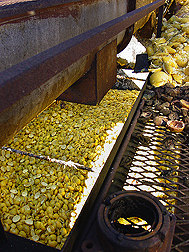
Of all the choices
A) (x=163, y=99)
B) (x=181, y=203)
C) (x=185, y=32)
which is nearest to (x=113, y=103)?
(x=163, y=99)

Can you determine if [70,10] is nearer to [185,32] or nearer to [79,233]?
[79,233]

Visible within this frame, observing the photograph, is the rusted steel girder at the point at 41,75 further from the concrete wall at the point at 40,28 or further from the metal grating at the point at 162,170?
the metal grating at the point at 162,170

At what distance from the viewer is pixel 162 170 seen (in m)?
2.31

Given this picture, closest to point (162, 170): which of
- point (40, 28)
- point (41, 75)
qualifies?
point (40, 28)

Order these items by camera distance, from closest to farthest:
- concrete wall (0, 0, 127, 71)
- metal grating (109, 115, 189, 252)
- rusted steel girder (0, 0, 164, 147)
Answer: rusted steel girder (0, 0, 164, 147), concrete wall (0, 0, 127, 71), metal grating (109, 115, 189, 252)

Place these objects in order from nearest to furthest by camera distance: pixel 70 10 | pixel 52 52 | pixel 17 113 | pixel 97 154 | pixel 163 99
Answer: pixel 52 52 → pixel 17 113 → pixel 70 10 → pixel 97 154 → pixel 163 99

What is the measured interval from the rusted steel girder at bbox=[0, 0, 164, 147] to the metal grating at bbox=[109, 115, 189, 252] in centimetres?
97

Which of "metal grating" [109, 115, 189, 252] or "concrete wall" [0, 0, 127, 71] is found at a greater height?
"concrete wall" [0, 0, 127, 71]

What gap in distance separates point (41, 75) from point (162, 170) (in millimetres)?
1793

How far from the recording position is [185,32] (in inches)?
201

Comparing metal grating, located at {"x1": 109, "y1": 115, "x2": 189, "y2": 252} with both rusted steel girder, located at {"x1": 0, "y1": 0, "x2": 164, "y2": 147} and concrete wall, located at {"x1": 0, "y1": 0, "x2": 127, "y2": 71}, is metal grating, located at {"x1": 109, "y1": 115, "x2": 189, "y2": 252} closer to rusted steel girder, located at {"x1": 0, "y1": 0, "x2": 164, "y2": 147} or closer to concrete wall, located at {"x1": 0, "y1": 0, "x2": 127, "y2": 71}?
rusted steel girder, located at {"x1": 0, "y1": 0, "x2": 164, "y2": 147}

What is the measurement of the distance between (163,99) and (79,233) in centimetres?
252

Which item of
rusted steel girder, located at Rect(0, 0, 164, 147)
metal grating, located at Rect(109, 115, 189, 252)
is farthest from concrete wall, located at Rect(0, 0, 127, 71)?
metal grating, located at Rect(109, 115, 189, 252)

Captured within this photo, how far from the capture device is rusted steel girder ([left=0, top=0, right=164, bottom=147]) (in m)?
0.74
